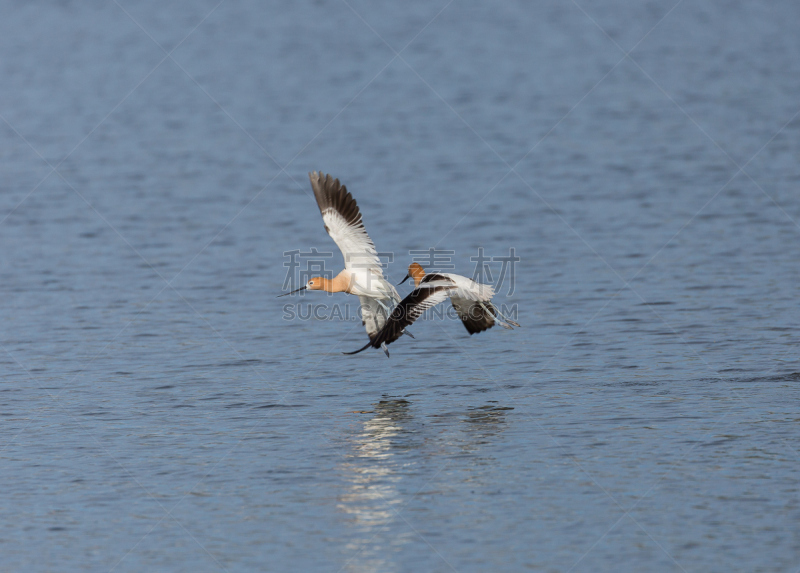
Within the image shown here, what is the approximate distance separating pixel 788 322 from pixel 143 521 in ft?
28.7

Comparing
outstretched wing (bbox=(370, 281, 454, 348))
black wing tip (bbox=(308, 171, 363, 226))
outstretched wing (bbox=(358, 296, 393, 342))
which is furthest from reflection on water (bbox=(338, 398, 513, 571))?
black wing tip (bbox=(308, 171, 363, 226))

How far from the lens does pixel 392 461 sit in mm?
10227

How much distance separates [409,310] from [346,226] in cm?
179

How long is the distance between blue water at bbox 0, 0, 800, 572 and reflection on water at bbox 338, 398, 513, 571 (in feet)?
0.13

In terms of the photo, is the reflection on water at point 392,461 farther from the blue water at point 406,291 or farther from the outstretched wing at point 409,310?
the outstretched wing at point 409,310

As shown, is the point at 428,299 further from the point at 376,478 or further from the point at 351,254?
the point at 376,478

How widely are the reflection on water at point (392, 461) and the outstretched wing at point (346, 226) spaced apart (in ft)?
6.01

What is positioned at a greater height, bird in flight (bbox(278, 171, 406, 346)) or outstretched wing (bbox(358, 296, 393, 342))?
bird in flight (bbox(278, 171, 406, 346))

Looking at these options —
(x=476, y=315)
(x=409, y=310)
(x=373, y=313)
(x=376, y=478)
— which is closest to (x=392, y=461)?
(x=376, y=478)

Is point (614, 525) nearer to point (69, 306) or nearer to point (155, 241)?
point (69, 306)

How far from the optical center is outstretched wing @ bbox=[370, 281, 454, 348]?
11.8 m

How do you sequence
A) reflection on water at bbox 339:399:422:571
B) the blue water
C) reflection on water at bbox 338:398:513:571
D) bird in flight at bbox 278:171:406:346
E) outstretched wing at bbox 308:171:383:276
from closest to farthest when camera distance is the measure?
reflection on water at bbox 339:399:422:571, reflection on water at bbox 338:398:513:571, the blue water, bird in flight at bbox 278:171:406:346, outstretched wing at bbox 308:171:383:276

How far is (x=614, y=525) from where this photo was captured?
872 cm

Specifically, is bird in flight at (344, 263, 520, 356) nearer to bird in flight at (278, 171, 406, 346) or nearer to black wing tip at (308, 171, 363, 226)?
bird in flight at (278, 171, 406, 346)
